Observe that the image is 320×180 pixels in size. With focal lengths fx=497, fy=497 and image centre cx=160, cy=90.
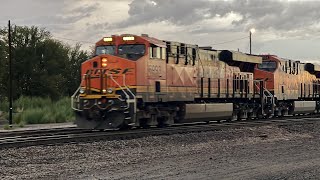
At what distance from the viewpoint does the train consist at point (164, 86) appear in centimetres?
1823

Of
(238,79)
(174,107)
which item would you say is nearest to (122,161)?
(174,107)

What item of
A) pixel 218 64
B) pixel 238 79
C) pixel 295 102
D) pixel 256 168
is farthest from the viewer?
pixel 295 102

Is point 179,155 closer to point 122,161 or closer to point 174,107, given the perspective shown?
point 122,161

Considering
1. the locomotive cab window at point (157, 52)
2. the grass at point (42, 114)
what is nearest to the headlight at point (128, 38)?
the locomotive cab window at point (157, 52)

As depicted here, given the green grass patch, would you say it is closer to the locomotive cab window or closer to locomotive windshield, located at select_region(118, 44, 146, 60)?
locomotive windshield, located at select_region(118, 44, 146, 60)

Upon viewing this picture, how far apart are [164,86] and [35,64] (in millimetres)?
37580

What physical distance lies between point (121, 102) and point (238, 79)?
403 inches

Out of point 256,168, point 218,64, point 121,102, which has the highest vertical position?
point 218,64

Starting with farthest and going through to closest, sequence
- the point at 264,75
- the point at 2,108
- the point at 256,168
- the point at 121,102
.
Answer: the point at 2,108 < the point at 264,75 < the point at 121,102 < the point at 256,168

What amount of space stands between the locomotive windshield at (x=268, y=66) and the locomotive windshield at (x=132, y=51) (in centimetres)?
1349

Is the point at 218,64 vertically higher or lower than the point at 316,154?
higher

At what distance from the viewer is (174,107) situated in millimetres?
20719

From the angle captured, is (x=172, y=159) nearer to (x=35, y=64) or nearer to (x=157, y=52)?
(x=157, y=52)

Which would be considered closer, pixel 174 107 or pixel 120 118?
pixel 120 118
